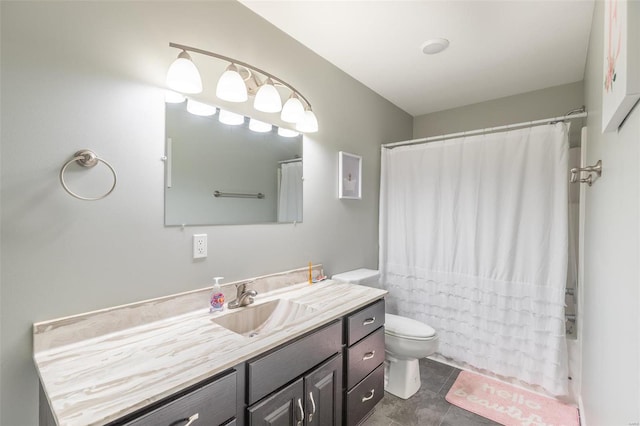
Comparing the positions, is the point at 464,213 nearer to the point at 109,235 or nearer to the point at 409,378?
the point at 409,378

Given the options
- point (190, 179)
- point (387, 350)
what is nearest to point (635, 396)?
point (387, 350)

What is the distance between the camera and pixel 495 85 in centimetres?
255

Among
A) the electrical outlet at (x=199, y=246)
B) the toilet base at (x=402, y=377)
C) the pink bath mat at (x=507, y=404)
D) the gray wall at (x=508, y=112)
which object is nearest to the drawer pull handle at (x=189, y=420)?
the electrical outlet at (x=199, y=246)

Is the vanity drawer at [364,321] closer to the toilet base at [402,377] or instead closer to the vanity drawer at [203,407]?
the toilet base at [402,377]

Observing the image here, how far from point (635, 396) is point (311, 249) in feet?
5.28

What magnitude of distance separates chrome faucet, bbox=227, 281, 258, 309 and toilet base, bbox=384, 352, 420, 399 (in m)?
1.19

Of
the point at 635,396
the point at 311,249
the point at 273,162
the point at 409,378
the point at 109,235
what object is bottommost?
the point at 409,378

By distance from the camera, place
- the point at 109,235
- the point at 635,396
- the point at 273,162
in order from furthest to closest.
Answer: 1. the point at 273,162
2. the point at 109,235
3. the point at 635,396

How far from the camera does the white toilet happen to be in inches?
74.9

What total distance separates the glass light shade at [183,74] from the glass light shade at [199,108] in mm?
136

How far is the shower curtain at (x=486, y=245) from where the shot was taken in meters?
1.94

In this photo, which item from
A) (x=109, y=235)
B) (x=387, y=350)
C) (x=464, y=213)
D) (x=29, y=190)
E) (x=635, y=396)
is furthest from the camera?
(x=464, y=213)

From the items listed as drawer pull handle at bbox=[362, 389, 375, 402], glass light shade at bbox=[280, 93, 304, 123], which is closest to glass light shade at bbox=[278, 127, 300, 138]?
glass light shade at bbox=[280, 93, 304, 123]

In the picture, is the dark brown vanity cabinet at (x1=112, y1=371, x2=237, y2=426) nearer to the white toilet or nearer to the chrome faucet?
the chrome faucet
